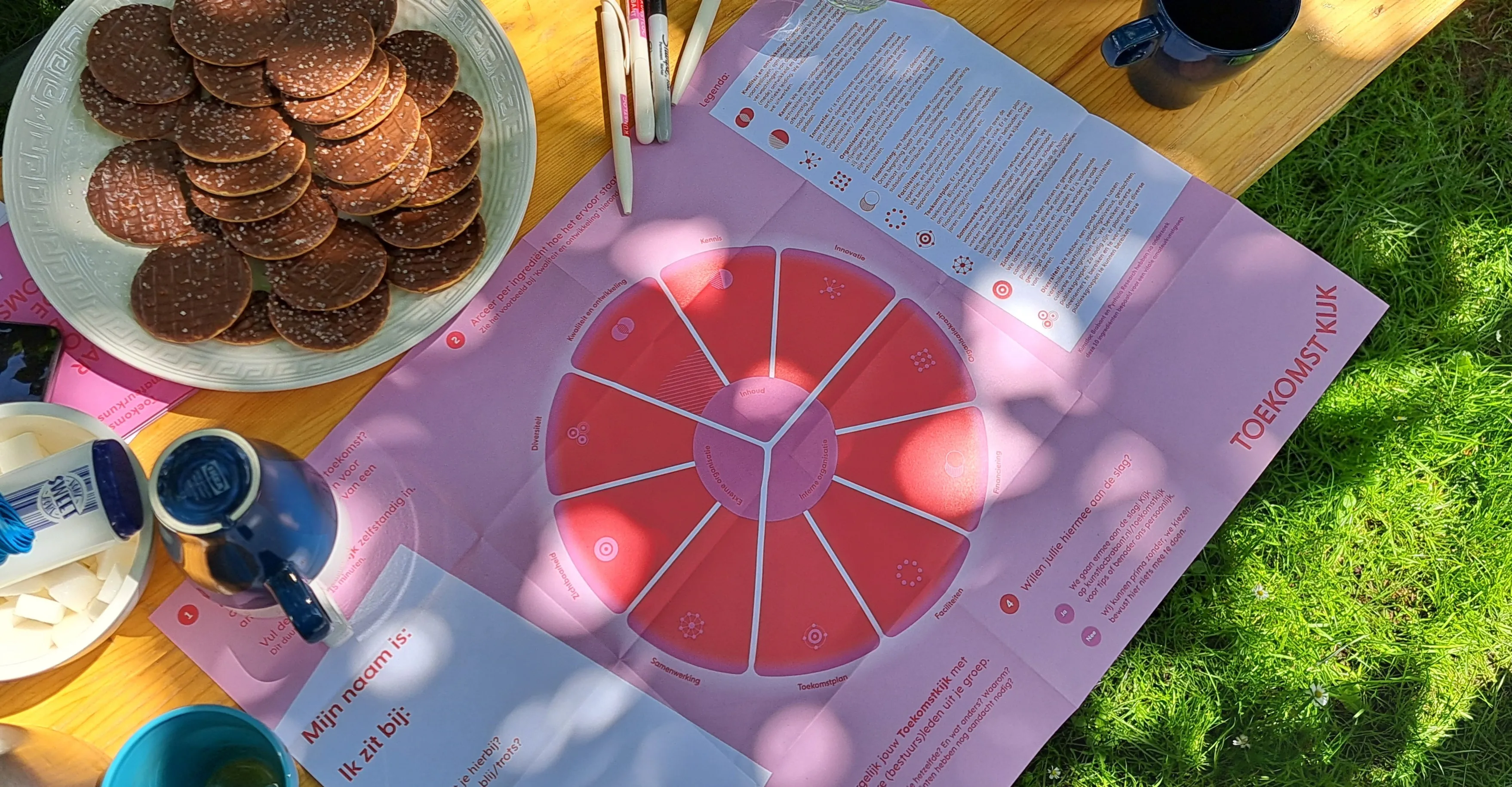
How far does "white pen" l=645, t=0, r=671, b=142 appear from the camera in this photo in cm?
93

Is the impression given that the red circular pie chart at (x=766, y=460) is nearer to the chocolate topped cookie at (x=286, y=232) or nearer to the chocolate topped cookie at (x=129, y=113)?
the chocolate topped cookie at (x=286, y=232)

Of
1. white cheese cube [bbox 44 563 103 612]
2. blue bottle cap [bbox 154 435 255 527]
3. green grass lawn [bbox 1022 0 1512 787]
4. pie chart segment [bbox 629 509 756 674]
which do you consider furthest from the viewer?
green grass lawn [bbox 1022 0 1512 787]

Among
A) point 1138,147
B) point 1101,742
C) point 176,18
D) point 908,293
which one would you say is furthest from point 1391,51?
point 176,18

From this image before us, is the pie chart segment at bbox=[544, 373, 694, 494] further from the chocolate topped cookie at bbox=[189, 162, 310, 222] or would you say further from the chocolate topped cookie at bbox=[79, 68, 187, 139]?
the chocolate topped cookie at bbox=[79, 68, 187, 139]

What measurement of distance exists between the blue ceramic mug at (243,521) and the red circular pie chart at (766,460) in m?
0.22

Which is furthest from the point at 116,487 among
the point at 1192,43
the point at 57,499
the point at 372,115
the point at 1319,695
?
the point at 1319,695

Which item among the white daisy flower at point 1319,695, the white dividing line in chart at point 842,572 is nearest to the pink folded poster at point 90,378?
the white dividing line in chart at point 842,572

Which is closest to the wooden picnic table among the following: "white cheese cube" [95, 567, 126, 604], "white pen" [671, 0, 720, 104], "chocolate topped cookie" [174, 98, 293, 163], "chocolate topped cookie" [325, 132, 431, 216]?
"white pen" [671, 0, 720, 104]

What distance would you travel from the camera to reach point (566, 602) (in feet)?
2.85

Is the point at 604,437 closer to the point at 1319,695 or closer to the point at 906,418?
the point at 906,418

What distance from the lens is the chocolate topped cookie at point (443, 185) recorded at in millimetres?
849

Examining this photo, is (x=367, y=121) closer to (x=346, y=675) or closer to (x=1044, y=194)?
(x=346, y=675)

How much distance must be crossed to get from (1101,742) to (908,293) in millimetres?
614

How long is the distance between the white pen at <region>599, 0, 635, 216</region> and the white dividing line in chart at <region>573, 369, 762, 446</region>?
0.55 ft
